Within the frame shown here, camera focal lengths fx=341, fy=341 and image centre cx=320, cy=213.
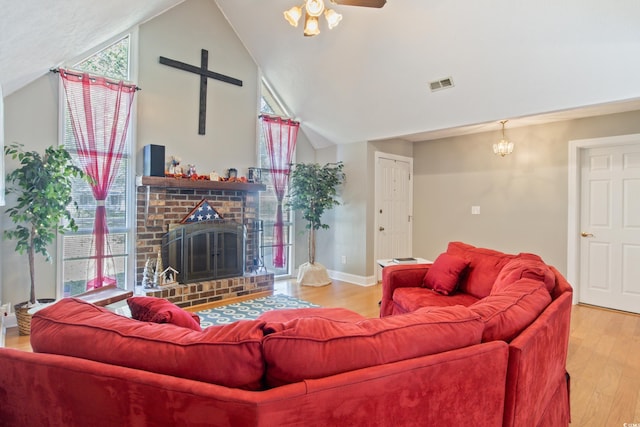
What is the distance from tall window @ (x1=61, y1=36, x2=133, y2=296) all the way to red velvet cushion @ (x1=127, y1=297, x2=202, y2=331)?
2.78m

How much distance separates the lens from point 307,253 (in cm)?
570

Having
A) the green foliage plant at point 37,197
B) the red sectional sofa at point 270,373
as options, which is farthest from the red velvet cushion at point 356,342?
the green foliage plant at point 37,197

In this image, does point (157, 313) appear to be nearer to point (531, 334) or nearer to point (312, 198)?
point (531, 334)

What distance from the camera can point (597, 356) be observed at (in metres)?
2.79

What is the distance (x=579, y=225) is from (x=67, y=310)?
5142mm

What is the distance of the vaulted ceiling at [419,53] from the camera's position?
2.69m

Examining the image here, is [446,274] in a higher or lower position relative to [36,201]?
lower

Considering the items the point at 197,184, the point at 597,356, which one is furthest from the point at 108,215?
the point at 597,356

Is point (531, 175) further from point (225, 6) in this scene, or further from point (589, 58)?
point (225, 6)

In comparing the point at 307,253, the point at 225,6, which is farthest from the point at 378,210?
the point at 225,6

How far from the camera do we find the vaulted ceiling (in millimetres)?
2689

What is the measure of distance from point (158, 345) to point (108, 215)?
345cm

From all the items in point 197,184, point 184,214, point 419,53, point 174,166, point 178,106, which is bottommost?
point 184,214

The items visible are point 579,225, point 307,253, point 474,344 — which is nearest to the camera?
point 474,344
